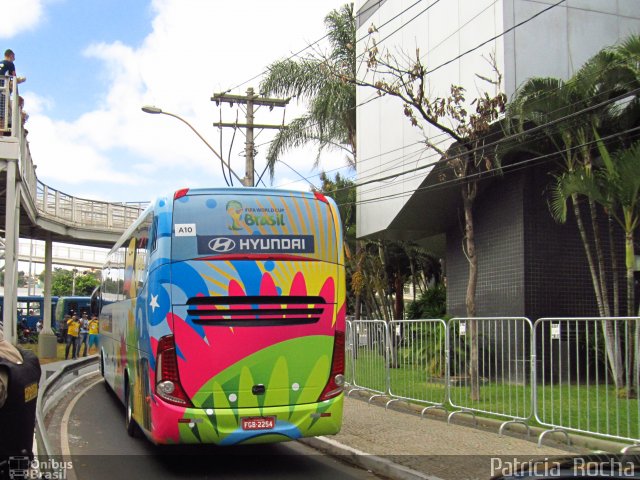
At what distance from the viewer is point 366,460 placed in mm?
8516

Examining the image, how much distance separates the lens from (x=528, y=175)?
15.9 metres

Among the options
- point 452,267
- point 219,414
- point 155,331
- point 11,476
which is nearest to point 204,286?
point 155,331

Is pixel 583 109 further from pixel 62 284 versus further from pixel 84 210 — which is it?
pixel 62 284

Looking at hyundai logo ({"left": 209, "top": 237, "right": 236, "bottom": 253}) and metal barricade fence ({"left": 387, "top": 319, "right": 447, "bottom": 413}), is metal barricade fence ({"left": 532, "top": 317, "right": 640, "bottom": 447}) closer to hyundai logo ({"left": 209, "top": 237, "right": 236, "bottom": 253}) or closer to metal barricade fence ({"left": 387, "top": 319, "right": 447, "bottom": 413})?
A: metal barricade fence ({"left": 387, "top": 319, "right": 447, "bottom": 413})

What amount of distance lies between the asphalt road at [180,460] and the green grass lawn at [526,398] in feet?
9.55

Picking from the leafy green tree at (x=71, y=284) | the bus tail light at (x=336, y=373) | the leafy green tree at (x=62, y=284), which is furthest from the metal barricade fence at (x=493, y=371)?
the leafy green tree at (x=62, y=284)

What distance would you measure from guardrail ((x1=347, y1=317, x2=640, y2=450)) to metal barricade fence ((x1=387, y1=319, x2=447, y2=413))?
0.06ft

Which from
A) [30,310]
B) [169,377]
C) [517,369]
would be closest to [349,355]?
[517,369]

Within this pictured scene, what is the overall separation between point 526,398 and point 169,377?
17.6 ft

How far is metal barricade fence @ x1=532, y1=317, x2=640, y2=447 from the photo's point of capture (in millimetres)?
A: 8258

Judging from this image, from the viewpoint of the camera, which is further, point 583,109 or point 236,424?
point 583,109

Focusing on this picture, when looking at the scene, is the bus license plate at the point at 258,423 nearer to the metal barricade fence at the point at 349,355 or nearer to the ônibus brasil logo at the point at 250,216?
the ônibus brasil logo at the point at 250,216

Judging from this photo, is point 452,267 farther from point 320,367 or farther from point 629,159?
point 320,367

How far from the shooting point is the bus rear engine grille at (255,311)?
7.96 m
